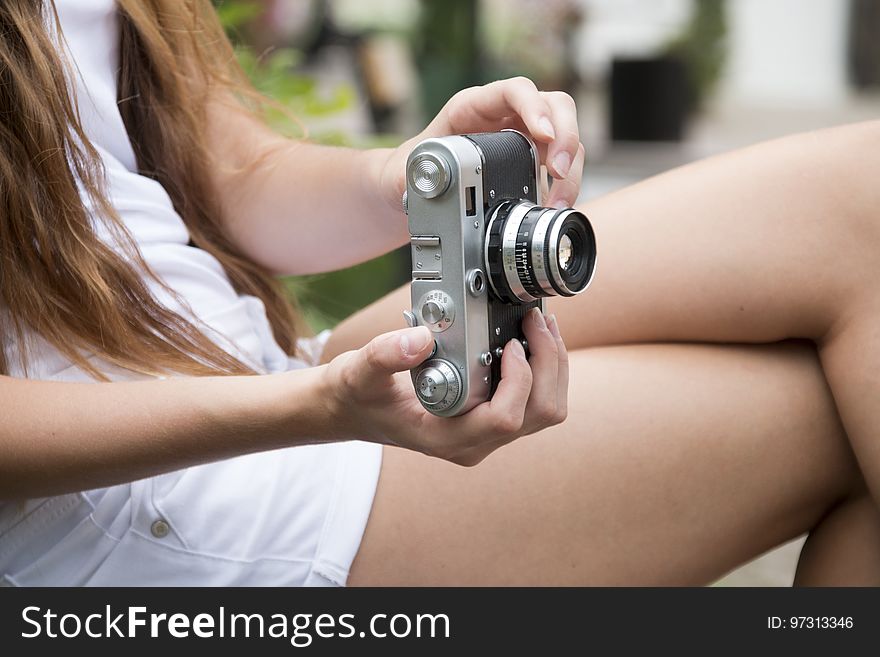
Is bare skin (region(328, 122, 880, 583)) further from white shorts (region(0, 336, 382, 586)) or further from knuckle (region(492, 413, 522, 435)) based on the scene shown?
knuckle (region(492, 413, 522, 435))

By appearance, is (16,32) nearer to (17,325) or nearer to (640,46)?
(17,325)

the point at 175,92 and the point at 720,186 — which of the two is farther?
the point at 175,92

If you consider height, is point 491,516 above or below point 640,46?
below

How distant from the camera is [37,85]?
1.07m

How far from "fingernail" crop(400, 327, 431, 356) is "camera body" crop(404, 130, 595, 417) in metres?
0.04

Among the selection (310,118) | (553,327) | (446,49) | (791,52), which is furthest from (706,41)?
(553,327)

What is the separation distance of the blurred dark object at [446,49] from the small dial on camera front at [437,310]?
11.6ft

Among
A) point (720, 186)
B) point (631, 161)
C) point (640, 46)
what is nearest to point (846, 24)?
point (640, 46)

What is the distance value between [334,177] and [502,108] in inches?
Answer: 11.0

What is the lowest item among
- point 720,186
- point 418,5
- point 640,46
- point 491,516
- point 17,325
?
point 491,516

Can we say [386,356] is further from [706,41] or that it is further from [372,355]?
[706,41]

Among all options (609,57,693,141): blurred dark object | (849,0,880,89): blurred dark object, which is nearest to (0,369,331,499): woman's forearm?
(609,57,693,141): blurred dark object

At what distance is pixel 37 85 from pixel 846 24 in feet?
35.1

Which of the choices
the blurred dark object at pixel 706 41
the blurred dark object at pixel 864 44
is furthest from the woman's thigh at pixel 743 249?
the blurred dark object at pixel 864 44
